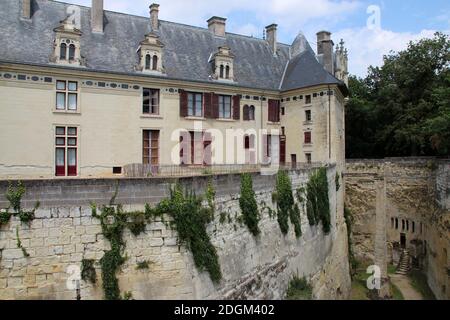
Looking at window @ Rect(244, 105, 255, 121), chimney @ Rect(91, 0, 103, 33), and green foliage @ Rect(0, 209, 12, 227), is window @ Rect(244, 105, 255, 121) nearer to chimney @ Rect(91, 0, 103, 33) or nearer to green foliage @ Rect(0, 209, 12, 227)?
chimney @ Rect(91, 0, 103, 33)

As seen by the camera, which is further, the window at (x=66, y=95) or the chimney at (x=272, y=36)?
the chimney at (x=272, y=36)

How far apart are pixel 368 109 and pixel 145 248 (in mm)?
31484

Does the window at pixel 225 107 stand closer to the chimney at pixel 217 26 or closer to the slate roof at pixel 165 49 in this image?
the slate roof at pixel 165 49

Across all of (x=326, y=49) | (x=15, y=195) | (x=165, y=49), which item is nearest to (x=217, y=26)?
(x=165, y=49)

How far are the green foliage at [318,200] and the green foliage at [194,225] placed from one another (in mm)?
8395

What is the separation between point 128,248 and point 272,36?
25.6 m

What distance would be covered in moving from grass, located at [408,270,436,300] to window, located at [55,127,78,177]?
22.0m

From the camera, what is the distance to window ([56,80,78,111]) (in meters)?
21.9

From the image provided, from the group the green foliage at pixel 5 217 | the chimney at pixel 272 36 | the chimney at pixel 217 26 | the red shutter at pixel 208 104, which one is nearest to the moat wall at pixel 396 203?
the chimney at pixel 272 36

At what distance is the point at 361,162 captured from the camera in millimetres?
32719

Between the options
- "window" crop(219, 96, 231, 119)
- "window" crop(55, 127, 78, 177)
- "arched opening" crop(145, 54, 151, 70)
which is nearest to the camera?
"window" crop(55, 127, 78, 177)

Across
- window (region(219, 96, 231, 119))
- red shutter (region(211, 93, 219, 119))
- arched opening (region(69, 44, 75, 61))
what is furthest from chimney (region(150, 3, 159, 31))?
arched opening (region(69, 44, 75, 61))

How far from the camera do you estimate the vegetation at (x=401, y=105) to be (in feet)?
112

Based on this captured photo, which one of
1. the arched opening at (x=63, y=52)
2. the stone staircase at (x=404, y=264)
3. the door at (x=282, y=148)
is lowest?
the stone staircase at (x=404, y=264)
